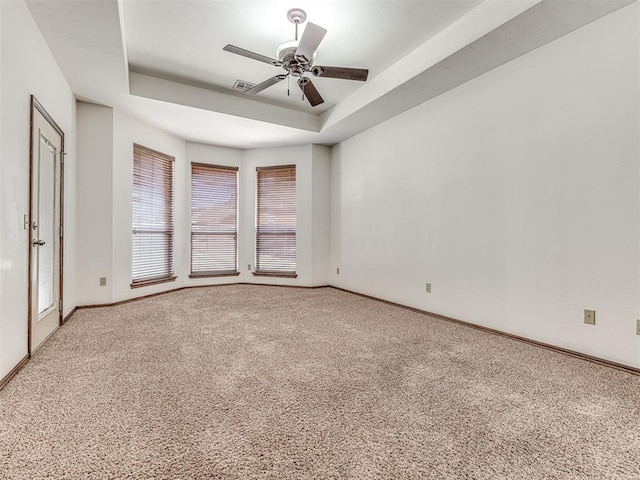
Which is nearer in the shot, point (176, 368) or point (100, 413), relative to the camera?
point (100, 413)

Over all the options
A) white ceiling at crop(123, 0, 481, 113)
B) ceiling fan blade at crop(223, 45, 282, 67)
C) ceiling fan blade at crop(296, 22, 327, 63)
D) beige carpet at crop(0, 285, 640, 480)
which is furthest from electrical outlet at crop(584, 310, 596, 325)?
ceiling fan blade at crop(223, 45, 282, 67)

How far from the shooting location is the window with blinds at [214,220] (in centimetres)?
583

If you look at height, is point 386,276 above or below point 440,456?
above

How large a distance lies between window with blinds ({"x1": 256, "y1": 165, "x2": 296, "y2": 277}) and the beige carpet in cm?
297

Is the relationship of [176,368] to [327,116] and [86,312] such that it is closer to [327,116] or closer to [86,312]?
[86,312]

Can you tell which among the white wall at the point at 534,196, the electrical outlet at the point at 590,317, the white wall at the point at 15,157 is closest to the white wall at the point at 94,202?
the white wall at the point at 15,157

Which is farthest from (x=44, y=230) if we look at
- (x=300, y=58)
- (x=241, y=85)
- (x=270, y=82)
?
(x=300, y=58)

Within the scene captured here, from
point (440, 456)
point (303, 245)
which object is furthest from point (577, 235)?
point (303, 245)

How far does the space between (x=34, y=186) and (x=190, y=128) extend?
2.72 meters

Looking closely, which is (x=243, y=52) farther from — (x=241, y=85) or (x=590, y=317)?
(x=590, y=317)

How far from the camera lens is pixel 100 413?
5.60ft

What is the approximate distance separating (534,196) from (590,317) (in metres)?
1.06

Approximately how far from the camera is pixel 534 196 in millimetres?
2908

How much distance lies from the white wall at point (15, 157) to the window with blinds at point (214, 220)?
3094mm
